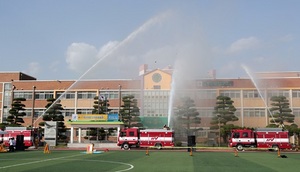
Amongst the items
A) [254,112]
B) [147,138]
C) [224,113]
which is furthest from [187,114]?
[147,138]

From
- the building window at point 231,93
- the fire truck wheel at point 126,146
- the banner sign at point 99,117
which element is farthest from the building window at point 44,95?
the fire truck wheel at point 126,146

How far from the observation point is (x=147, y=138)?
50625 mm

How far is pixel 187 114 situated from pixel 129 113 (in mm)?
12425

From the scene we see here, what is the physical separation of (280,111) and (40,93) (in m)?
59.5

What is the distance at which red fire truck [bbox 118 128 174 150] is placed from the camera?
165ft

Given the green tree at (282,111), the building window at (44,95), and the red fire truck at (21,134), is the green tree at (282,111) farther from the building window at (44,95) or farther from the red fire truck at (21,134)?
the building window at (44,95)

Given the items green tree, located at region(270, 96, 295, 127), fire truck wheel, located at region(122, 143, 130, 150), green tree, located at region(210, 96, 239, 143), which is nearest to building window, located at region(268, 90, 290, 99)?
green tree, located at region(270, 96, 295, 127)

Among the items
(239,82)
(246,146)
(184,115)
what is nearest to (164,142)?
(246,146)

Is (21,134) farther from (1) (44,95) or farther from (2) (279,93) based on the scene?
(2) (279,93)

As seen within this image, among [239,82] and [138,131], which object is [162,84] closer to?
[239,82]

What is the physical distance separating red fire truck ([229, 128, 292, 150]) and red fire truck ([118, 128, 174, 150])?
9.28 metres

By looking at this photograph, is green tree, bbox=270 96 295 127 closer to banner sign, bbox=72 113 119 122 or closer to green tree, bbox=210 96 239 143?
green tree, bbox=210 96 239 143

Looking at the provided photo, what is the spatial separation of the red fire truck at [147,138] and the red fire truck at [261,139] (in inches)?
365

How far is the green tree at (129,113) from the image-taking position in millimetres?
74188
